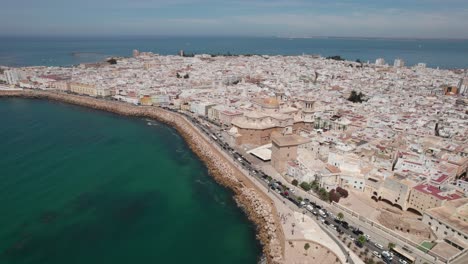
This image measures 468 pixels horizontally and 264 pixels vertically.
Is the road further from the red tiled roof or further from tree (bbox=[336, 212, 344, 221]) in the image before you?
the red tiled roof

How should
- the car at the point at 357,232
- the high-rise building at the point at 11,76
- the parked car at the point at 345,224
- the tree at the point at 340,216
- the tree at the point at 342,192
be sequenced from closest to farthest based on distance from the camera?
1. the car at the point at 357,232
2. the parked car at the point at 345,224
3. the tree at the point at 340,216
4. the tree at the point at 342,192
5. the high-rise building at the point at 11,76

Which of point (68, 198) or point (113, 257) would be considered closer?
point (113, 257)

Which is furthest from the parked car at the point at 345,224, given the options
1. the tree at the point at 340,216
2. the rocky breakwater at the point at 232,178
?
the rocky breakwater at the point at 232,178

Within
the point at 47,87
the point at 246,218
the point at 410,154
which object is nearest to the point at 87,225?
the point at 246,218

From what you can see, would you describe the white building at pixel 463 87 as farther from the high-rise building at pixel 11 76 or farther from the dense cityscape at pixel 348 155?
the high-rise building at pixel 11 76

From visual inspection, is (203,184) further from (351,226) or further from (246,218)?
(351,226)
